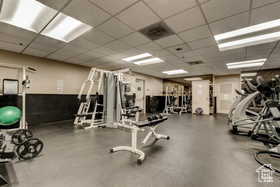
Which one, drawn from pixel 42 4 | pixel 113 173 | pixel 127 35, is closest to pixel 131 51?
→ pixel 127 35

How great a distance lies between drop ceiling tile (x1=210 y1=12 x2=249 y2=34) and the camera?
249 centimetres

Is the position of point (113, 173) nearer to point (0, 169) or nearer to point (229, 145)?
point (0, 169)

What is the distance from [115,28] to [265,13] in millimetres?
2948

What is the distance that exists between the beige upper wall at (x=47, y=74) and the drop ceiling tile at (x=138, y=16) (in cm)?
415

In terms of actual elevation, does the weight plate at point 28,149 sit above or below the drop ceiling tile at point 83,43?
below

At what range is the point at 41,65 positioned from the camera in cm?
508

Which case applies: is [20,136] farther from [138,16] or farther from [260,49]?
[260,49]

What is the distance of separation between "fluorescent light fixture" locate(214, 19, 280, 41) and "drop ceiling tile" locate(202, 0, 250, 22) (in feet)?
3.06

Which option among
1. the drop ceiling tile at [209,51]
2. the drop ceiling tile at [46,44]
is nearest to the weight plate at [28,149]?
the drop ceiling tile at [46,44]

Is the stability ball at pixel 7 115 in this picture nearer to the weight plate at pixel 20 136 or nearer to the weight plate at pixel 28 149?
the weight plate at pixel 28 149

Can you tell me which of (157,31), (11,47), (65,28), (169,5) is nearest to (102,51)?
(65,28)

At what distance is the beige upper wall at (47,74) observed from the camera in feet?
14.4

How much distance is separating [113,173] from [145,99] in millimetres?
7538

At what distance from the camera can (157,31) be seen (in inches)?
121
